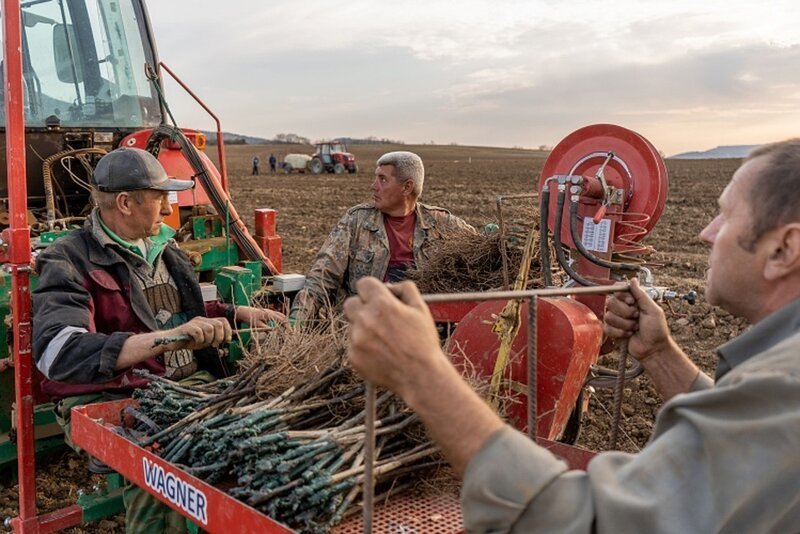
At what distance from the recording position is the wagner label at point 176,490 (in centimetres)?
215

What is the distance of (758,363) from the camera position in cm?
133

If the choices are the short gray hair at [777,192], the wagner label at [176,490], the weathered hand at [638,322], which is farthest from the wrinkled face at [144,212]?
the short gray hair at [777,192]

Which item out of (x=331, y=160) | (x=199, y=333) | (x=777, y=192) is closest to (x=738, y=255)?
(x=777, y=192)

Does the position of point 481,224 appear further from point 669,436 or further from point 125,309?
point 669,436

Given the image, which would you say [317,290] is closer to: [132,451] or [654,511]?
[132,451]

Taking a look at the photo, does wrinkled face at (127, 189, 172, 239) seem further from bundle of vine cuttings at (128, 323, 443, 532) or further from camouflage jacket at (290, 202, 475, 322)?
camouflage jacket at (290, 202, 475, 322)

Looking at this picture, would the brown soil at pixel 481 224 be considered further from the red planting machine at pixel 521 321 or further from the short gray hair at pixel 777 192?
the short gray hair at pixel 777 192

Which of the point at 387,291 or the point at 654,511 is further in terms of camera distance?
the point at 387,291

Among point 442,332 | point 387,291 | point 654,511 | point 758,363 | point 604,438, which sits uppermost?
point 387,291

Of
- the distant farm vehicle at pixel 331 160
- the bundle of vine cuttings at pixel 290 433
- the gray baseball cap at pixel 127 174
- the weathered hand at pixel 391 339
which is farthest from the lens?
the distant farm vehicle at pixel 331 160

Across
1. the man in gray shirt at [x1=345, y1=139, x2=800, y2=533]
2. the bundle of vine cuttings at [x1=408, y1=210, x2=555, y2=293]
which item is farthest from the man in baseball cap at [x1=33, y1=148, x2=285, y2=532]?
the man in gray shirt at [x1=345, y1=139, x2=800, y2=533]

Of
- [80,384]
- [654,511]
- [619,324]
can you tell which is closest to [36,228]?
[80,384]

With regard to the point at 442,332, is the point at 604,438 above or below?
below

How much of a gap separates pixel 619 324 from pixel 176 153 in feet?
12.0
